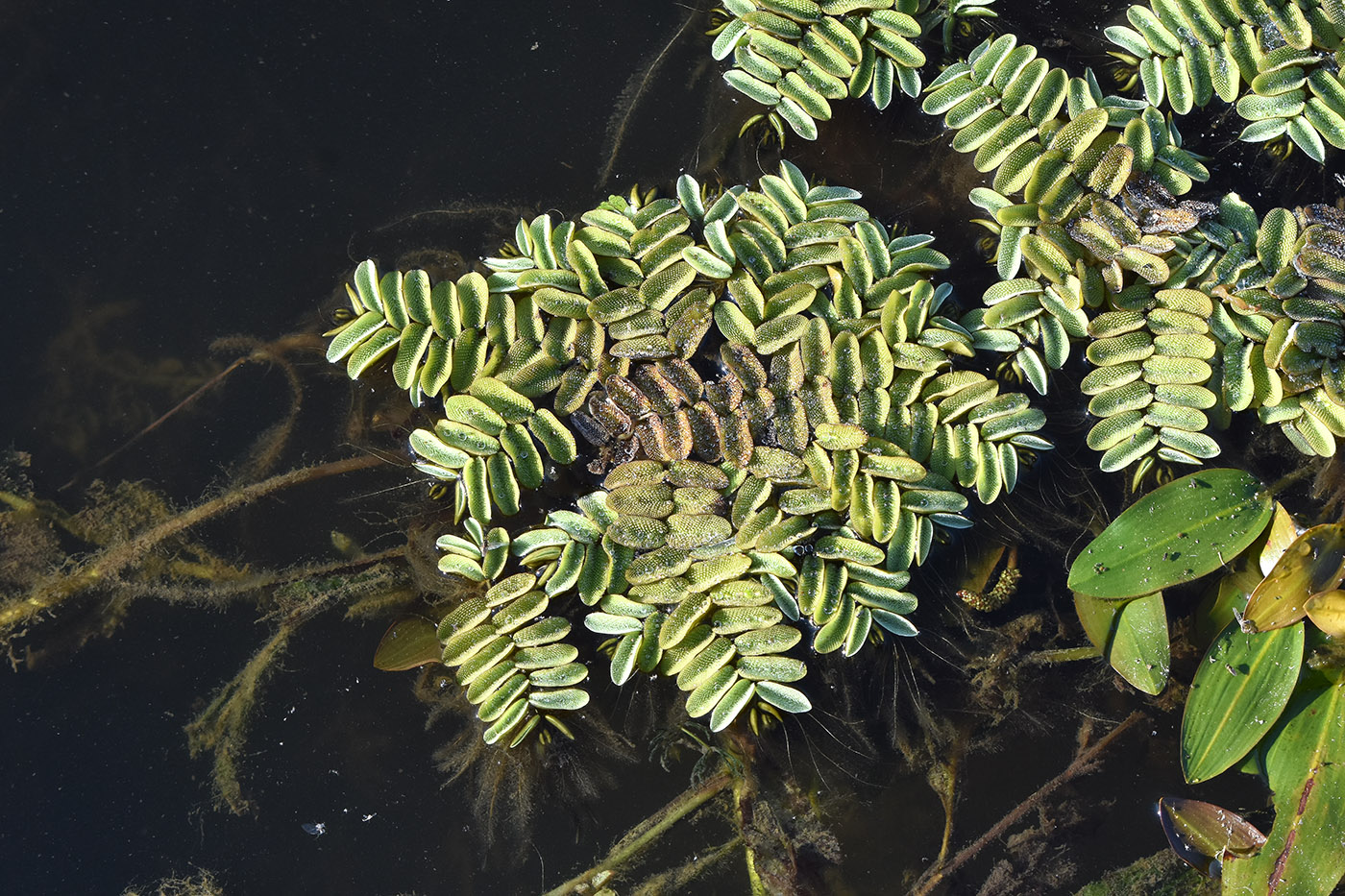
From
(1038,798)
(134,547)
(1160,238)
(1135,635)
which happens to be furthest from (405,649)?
(1160,238)

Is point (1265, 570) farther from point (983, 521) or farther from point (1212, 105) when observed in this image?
point (1212, 105)

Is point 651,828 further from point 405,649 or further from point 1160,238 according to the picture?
point 1160,238

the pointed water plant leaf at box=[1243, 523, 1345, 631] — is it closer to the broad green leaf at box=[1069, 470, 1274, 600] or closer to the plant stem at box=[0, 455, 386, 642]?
the broad green leaf at box=[1069, 470, 1274, 600]

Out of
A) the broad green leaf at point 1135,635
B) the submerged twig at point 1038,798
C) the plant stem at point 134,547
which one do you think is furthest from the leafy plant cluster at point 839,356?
the submerged twig at point 1038,798

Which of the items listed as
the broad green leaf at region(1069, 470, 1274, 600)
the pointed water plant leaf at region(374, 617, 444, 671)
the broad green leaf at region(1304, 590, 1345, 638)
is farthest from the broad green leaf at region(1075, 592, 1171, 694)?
the pointed water plant leaf at region(374, 617, 444, 671)

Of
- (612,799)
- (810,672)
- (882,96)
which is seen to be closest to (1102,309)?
(882,96)

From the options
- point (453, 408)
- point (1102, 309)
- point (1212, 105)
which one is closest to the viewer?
point (453, 408)
